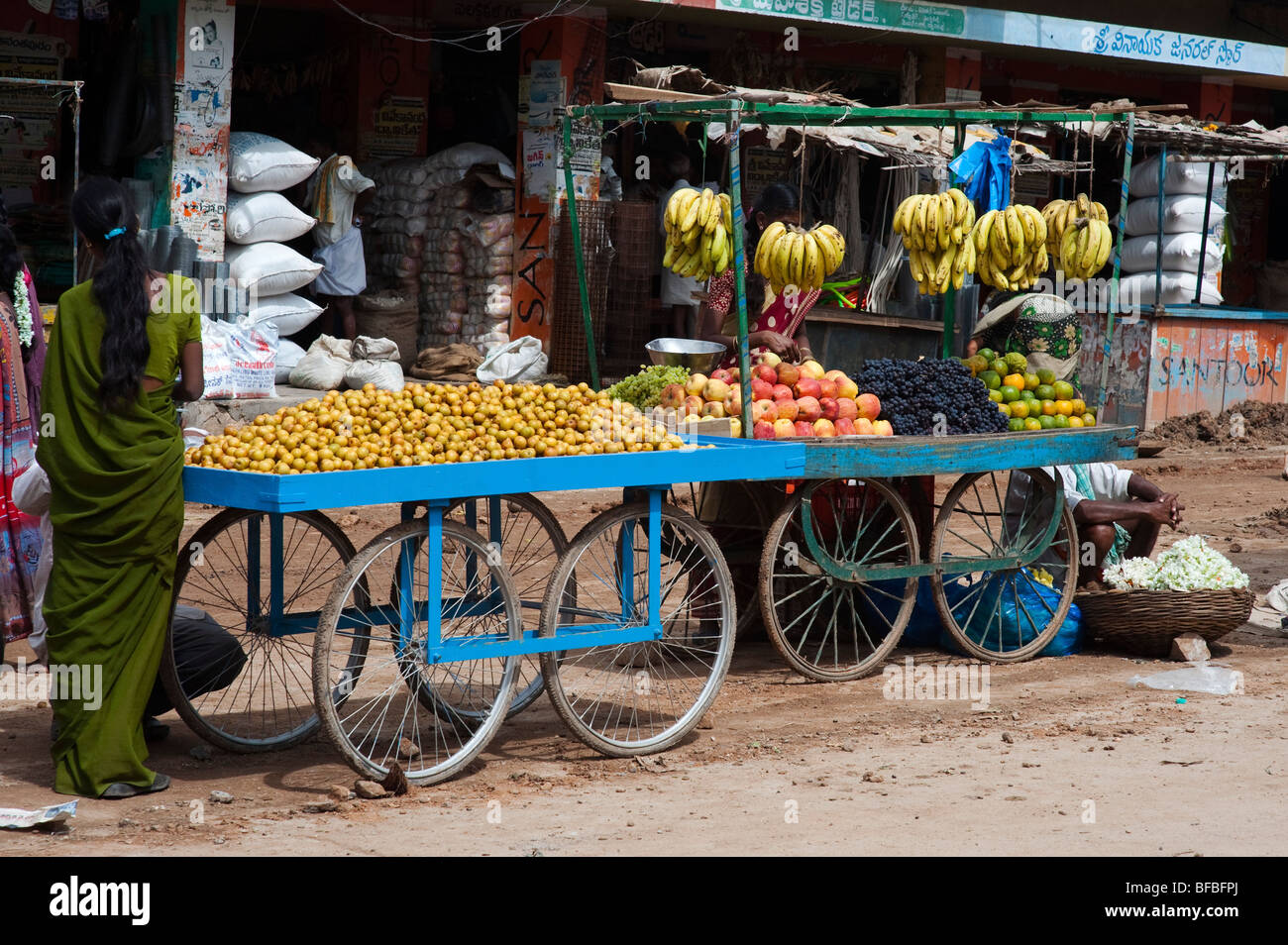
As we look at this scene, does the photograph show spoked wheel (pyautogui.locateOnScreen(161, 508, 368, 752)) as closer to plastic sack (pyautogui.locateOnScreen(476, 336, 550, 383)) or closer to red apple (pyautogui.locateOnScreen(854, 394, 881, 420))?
red apple (pyautogui.locateOnScreen(854, 394, 881, 420))

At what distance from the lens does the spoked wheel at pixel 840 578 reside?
5723 millimetres

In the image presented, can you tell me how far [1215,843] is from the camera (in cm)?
410

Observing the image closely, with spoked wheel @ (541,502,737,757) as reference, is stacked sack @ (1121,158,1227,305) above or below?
above

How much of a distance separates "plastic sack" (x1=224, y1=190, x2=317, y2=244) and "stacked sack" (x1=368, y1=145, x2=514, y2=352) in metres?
1.65

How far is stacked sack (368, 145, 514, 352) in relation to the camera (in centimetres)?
1248

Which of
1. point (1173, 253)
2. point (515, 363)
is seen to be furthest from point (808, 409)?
point (1173, 253)

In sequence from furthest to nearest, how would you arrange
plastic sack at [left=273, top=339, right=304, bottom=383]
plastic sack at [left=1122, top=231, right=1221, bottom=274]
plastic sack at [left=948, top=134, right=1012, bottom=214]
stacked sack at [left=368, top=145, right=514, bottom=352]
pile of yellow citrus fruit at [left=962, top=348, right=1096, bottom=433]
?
plastic sack at [left=1122, top=231, right=1221, bottom=274], stacked sack at [left=368, top=145, right=514, bottom=352], plastic sack at [left=273, top=339, right=304, bottom=383], plastic sack at [left=948, top=134, right=1012, bottom=214], pile of yellow citrus fruit at [left=962, top=348, right=1096, bottom=433]

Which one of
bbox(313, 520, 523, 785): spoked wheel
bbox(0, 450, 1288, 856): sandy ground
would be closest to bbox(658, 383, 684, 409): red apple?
bbox(313, 520, 523, 785): spoked wheel

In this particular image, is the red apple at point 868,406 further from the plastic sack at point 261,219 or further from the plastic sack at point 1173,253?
the plastic sack at point 1173,253

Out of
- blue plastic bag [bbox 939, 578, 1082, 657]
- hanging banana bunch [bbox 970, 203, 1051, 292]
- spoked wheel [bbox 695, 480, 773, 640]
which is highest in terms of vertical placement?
hanging banana bunch [bbox 970, 203, 1051, 292]

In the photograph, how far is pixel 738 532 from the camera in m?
6.57

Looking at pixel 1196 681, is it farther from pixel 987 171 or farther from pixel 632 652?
pixel 987 171

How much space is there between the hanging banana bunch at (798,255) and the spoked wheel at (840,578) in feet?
2.92

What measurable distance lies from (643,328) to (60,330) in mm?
8679
